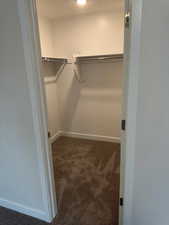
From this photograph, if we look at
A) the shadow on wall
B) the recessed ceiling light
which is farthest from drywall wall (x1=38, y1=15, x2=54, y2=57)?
the recessed ceiling light

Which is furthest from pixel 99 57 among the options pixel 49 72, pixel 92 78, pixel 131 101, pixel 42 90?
pixel 131 101

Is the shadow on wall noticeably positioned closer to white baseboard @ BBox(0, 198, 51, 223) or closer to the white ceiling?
the white ceiling

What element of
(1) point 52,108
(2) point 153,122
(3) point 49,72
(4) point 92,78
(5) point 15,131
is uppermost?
(3) point 49,72

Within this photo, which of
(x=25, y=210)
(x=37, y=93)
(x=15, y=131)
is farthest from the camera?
(x=25, y=210)

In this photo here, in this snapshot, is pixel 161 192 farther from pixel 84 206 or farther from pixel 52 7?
pixel 52 7

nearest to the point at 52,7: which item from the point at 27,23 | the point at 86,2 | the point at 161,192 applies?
the point at 86,2

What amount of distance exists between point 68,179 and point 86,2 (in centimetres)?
269

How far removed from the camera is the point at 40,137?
141cm

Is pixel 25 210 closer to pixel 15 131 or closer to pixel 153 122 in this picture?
pixel 15 131

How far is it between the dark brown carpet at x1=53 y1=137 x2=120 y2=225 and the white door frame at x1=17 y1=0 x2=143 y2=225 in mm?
378

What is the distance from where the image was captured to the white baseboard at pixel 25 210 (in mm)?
1664

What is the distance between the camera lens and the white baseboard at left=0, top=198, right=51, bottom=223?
5.46 feet

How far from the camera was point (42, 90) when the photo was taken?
4.45ft

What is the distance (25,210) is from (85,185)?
2.61 ft
